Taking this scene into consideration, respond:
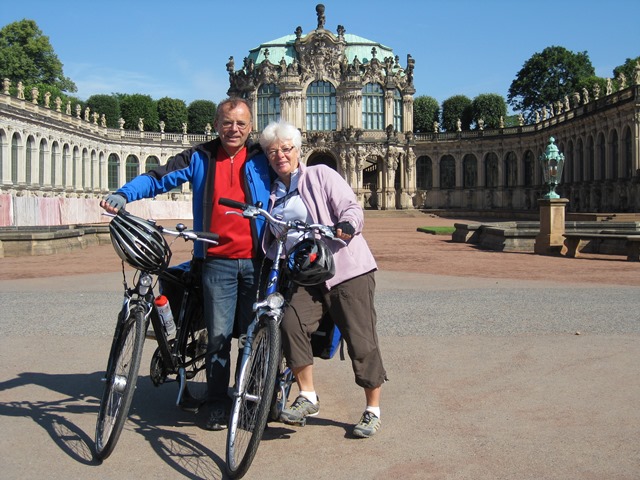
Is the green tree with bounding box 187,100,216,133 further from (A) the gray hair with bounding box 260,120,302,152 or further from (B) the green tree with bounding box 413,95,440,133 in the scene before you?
(A) the gray hair with bounding box 260,120,302,152

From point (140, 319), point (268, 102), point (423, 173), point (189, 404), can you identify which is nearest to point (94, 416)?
point (189, 404)

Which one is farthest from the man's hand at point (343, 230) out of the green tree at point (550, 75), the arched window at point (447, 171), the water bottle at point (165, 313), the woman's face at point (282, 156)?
the green tree at point (550, 75)

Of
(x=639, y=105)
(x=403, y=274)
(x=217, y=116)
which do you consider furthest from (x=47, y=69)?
(x=217, y=116)

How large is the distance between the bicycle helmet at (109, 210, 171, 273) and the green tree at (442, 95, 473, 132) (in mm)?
85545

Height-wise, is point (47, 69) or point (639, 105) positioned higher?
point (47, 69)

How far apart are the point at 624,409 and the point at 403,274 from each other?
11.1 metres

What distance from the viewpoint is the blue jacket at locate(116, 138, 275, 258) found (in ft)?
18.7

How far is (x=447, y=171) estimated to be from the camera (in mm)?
75062

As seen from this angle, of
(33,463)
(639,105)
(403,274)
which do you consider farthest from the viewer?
(639,105)

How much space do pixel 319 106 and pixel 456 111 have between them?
75.7 feet

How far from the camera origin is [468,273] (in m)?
17.1

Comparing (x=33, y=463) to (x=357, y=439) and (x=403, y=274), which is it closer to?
(x=357, y=439)

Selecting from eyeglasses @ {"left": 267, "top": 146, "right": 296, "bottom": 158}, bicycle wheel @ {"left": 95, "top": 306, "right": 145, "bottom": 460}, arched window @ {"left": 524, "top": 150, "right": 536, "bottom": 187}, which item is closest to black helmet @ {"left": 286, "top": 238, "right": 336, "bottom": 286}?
eyeglasses @ {"left": 267, "top": 146, "right": 296, "bottom": 158}

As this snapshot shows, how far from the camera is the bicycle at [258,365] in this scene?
15.0 feet
